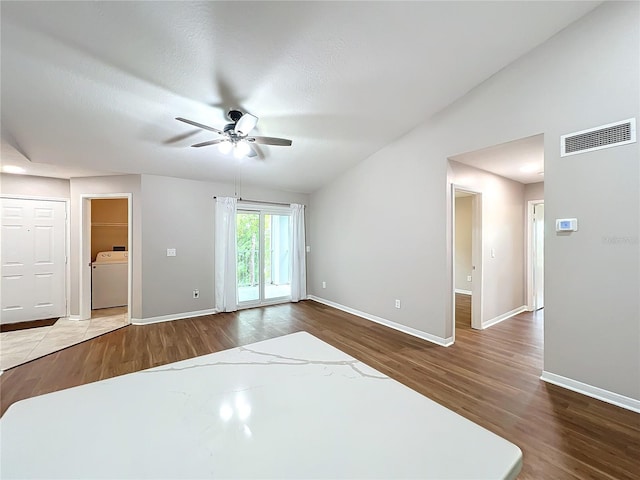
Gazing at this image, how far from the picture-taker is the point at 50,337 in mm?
3865

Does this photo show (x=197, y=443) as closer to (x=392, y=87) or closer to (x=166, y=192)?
(x=392, y=87)

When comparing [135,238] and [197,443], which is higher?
[135,238]

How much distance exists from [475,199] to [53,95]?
16.8ft

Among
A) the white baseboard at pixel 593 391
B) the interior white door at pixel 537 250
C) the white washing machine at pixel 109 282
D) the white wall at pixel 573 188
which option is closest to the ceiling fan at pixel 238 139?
the white wall at pixel 573 188

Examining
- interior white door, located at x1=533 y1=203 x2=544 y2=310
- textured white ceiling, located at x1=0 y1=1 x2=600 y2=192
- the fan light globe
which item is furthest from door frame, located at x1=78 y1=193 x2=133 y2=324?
interior white door, located at x1=533 y1=203 x2=544 y2=310

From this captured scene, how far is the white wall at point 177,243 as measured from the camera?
14.7 ft

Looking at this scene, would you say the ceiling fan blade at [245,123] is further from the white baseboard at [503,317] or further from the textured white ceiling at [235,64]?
the white baseboard at [503,317]

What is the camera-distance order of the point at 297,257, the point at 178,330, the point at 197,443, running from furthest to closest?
the point at 297,257, the point at 178,330, the point at 197,443

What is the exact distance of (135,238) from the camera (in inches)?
176

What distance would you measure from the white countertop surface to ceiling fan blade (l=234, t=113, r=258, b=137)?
7.31 feet

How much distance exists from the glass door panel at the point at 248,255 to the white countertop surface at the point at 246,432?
15.5 ft

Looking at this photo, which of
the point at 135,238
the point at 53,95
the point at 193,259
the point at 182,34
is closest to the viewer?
the point at 182,34

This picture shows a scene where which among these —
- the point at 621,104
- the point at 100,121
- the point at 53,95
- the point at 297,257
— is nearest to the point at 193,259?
the point at 297,257

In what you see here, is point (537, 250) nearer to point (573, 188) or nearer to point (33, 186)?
point (573, 188)
